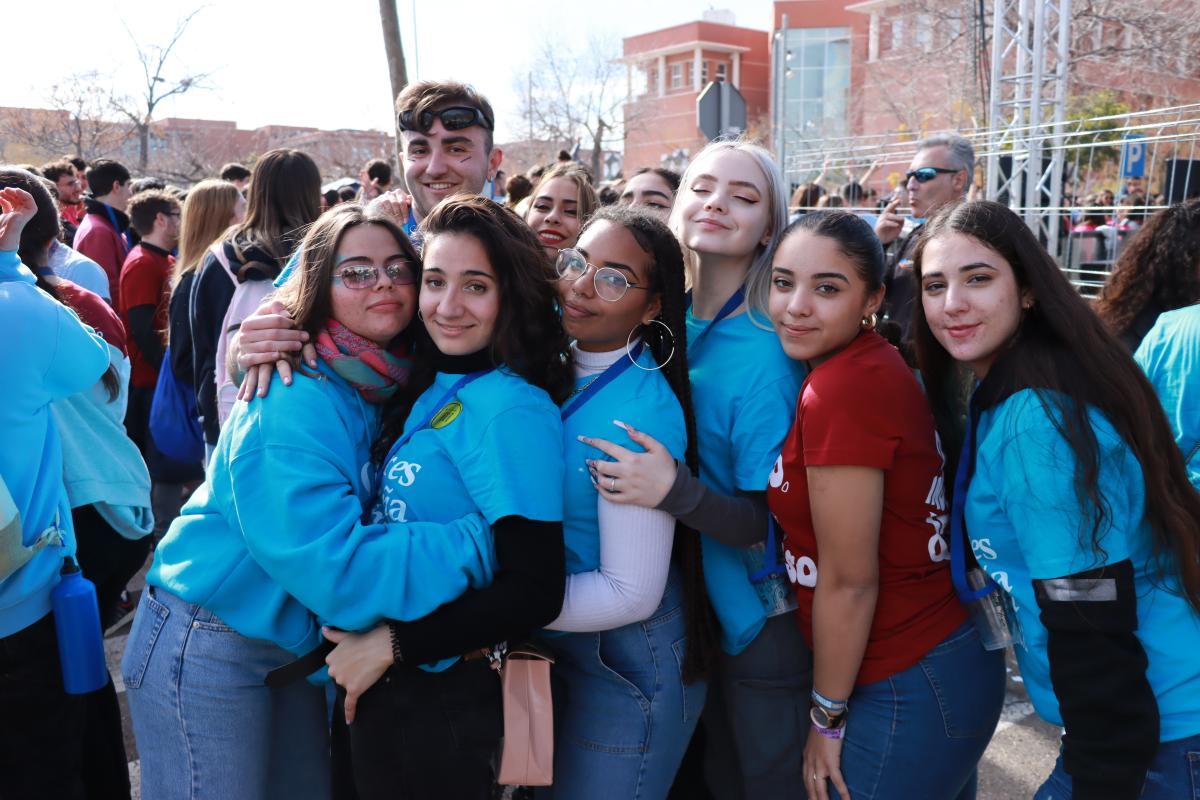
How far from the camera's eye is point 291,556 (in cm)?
176

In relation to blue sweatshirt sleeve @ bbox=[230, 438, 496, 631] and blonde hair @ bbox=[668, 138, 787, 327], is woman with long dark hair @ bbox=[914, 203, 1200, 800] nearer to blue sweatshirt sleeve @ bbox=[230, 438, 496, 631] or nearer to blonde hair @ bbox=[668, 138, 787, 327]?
blonde hair @ bbox=[668, 138, 787, 327]

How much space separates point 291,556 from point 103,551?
1.37 metres

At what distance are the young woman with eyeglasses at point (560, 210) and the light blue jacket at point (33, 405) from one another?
1.73 m

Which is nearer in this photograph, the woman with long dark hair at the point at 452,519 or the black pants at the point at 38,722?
the woman with long dark hair at the point at 452,519

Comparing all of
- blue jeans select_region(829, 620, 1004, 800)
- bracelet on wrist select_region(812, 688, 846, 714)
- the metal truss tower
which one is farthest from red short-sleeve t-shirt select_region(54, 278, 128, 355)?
the metal truss tower

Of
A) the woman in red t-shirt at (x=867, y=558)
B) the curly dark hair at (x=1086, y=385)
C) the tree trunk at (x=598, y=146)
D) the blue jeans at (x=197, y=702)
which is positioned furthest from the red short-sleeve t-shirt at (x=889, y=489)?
the tree trunk at (x=598, y=146)

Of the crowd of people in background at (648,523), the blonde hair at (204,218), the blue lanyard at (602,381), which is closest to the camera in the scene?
the crowd of people in background at (648,523)

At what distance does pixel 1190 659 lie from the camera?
5.63 feet

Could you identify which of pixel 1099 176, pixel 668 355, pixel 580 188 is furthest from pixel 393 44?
pixel 1099 176

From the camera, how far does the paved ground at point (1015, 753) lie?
3107 mm

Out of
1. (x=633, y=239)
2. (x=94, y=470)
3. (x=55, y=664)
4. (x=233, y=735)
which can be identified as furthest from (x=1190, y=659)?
(x=94, y=470)

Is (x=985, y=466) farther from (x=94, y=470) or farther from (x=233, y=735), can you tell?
(x=94, y=470)

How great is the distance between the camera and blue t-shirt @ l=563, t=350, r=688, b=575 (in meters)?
2.02

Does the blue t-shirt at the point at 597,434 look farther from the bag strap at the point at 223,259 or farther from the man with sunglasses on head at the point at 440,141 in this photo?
the bag strap at the point at 223,259
